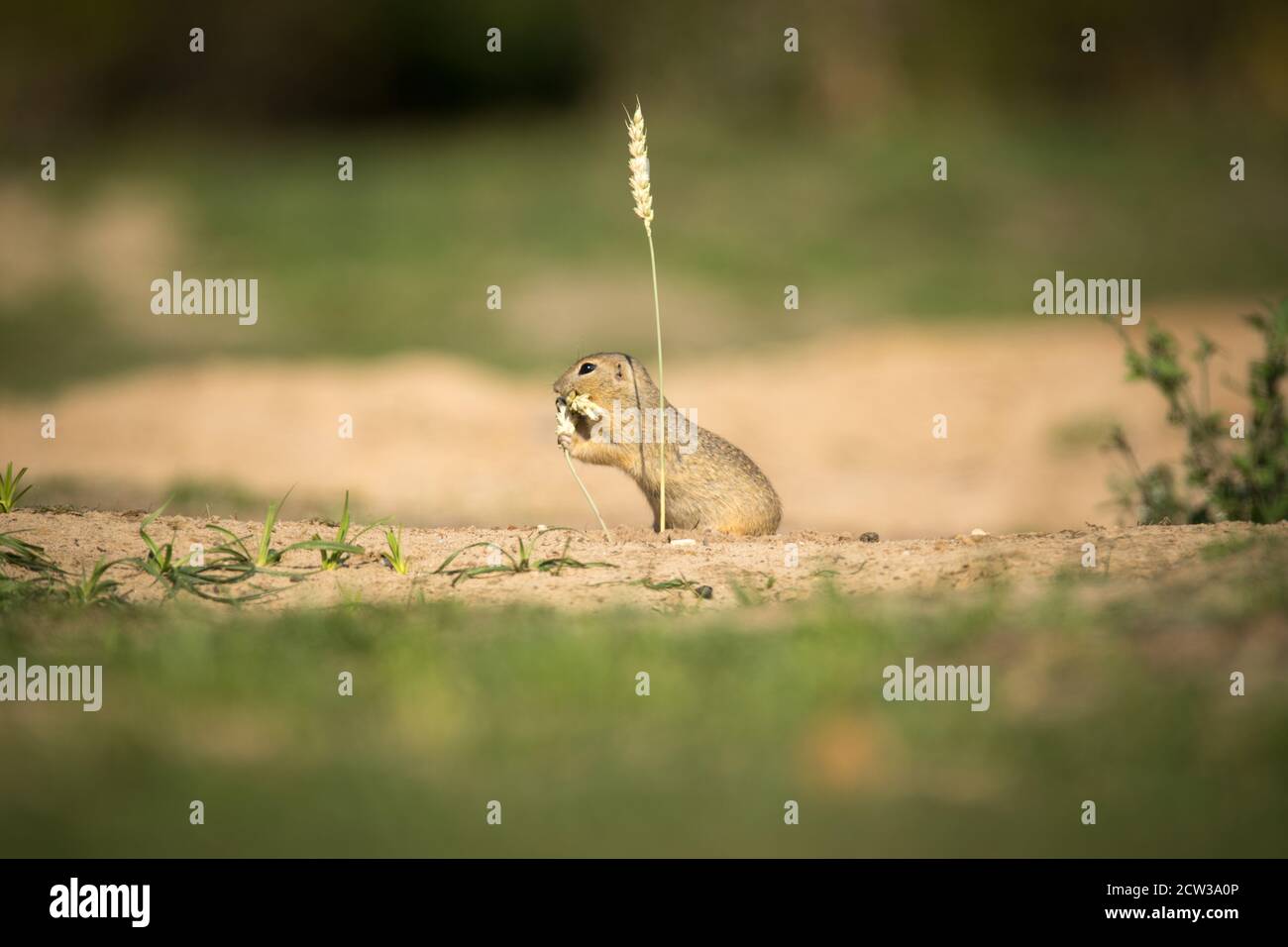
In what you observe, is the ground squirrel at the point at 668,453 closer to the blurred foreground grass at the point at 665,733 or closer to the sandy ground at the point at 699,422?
the sandy ground at the point at 699,422

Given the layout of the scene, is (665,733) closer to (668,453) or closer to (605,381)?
(668,453)

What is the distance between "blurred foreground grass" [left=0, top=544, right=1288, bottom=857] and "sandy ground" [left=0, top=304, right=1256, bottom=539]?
3655mm

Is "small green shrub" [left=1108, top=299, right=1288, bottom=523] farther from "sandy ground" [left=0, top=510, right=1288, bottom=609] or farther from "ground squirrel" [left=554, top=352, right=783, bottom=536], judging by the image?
"ground squirrel" [left=554, top=352, right=783, bottom=536]

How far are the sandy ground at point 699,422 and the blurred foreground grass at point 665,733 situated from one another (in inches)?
144

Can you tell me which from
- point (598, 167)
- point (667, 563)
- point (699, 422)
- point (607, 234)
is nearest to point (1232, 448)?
point (667, 563)

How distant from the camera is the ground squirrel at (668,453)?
7.45 metres

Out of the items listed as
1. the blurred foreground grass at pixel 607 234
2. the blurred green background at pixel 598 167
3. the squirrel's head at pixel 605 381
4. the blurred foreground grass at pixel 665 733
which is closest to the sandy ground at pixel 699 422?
the squirrel's head at pixel 605 381

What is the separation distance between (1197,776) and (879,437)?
8.01 metres

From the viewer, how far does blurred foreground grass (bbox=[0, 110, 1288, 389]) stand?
A: 18.0 metres

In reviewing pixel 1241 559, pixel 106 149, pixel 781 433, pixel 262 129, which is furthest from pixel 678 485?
pixel 262 129

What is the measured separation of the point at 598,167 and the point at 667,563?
19.7 meters

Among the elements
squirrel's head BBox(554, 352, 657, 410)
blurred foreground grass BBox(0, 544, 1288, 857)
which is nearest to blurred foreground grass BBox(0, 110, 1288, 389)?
squirrel's head BBox(554, 352, 657, 410)

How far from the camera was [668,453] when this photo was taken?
7422 millimetres

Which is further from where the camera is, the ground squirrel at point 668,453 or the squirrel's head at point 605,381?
the squirrel's head at point 605,381
